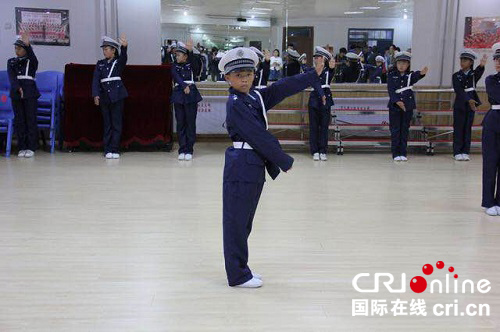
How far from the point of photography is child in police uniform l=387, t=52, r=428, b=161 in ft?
27.3

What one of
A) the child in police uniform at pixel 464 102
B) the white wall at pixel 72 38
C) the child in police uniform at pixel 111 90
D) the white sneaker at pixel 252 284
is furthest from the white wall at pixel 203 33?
the white sneaker at pixel 252 284

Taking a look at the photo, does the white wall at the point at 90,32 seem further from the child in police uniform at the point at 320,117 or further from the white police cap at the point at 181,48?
the child in police uniform at the point at 320,117

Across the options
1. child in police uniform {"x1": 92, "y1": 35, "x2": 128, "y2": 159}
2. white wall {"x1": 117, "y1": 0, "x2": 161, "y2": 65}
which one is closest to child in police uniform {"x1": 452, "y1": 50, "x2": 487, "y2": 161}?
white wall {"x1": 117, "y1": 0, "x2": 161, "y2": 65}

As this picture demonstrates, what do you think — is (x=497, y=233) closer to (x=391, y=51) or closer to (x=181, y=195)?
(x=181, y=195)

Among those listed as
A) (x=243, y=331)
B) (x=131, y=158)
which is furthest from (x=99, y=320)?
(x=131, y=158)

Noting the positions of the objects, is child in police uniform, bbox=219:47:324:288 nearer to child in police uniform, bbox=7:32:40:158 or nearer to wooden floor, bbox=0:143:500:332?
wooden floor, bbox=0:143:500:332

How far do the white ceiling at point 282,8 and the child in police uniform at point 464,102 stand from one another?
257 cm

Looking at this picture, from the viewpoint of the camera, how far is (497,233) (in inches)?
179

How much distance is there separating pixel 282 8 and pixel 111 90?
4.51 metres

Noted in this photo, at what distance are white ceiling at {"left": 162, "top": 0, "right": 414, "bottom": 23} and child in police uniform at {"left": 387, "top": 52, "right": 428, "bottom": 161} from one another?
2.73 meters

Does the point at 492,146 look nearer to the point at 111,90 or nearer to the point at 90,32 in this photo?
the point at 111,90

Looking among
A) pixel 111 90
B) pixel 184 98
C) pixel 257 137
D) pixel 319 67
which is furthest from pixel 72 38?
pixel 257 137

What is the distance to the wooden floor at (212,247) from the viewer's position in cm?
291

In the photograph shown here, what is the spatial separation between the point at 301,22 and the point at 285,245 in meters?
7.59
